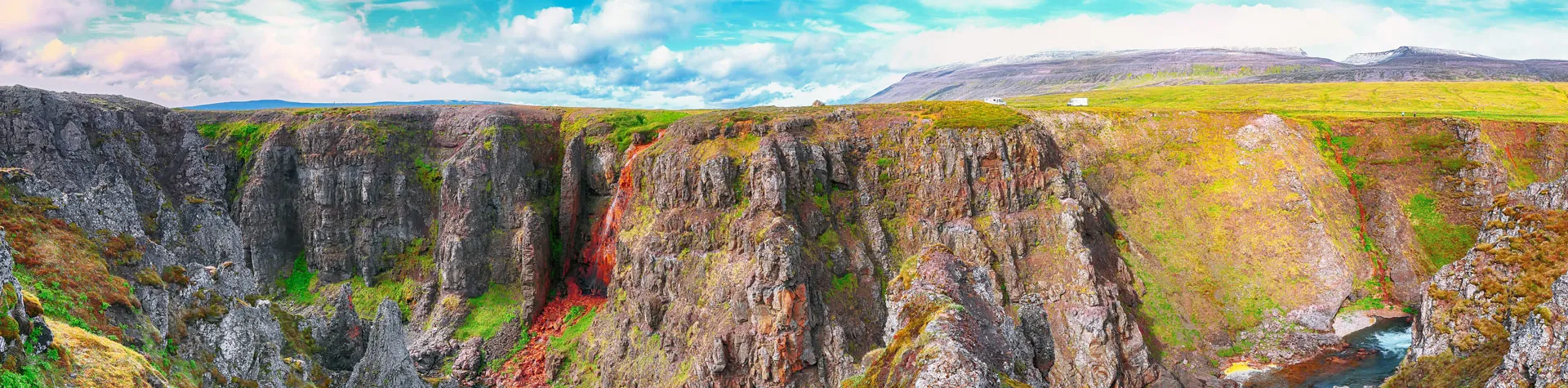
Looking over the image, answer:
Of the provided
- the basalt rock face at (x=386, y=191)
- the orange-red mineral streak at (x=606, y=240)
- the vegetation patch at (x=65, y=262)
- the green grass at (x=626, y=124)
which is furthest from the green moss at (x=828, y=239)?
the vegetation patch at (x=65, y=262)

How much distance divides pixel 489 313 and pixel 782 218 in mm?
25203

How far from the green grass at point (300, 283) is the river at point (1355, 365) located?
7026 cm

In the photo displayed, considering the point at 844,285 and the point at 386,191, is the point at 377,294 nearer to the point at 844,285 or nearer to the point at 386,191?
the point at 386,191

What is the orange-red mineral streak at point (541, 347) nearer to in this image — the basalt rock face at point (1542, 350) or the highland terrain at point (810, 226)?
the highland terrain at point (810, 226)

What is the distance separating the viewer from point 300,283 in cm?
5681

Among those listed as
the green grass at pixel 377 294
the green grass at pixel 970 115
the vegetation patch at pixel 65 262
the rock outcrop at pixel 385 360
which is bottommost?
the green grass at pixel 377 294

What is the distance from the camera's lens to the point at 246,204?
55906 mm

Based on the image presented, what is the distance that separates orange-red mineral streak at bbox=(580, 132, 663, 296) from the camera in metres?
52.5

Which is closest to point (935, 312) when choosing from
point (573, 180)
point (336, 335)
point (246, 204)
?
point (336, 335)

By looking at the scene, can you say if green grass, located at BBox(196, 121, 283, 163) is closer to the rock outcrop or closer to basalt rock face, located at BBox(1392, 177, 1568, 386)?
the rock outcrop

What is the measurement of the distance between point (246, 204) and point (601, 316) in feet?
111

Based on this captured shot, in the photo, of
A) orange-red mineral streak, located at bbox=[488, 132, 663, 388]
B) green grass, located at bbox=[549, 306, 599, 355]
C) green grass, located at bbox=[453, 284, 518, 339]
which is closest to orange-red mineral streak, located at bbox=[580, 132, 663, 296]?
orange-red mineral streak, located at bbox=[488, 132, 663, 388]

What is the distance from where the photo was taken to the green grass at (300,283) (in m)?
55.4

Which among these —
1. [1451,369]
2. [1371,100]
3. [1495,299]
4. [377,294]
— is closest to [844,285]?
[1451,369]
